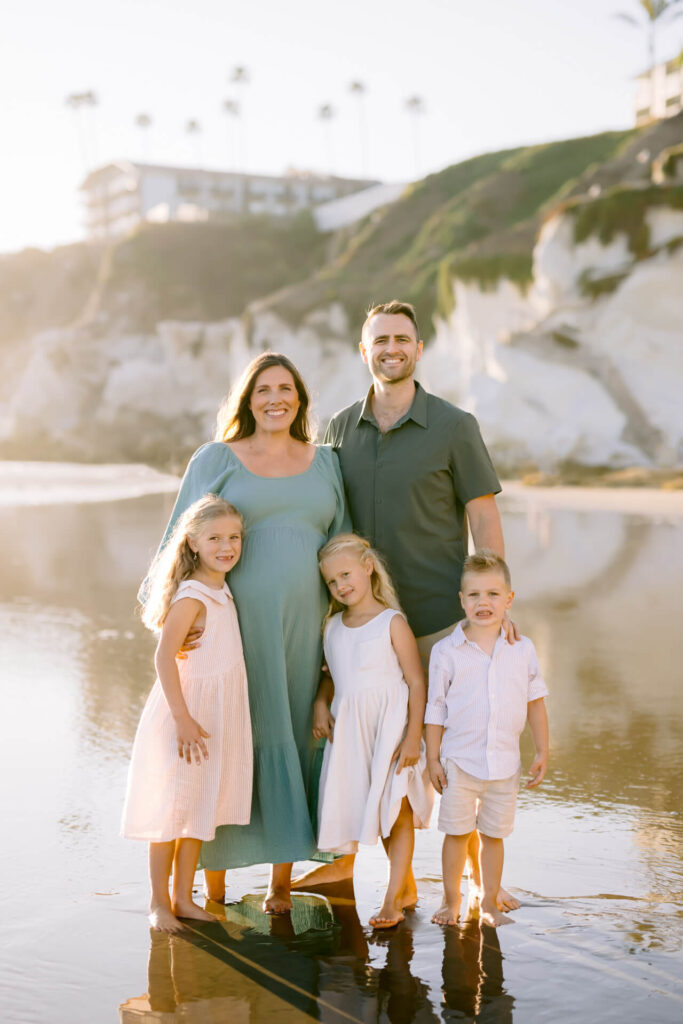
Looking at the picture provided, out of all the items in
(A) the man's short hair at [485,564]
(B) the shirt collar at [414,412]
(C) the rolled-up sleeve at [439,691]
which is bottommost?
(C) the rolled-up sleeve at [439,691]

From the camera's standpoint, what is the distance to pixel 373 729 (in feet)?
12.7

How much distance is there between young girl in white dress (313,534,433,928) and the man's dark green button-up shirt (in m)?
0.19

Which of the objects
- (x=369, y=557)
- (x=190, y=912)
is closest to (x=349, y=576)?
(x=369, y=557)

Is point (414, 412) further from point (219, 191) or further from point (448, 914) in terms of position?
point (219, 191)

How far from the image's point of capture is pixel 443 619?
4090 mm

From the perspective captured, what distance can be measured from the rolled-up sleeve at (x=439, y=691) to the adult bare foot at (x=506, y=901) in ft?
2.17

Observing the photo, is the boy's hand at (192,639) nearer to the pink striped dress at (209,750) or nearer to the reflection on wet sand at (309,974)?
the pink striped dress at (209,750)

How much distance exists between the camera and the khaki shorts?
12.2ft

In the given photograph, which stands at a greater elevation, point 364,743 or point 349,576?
point 349,576

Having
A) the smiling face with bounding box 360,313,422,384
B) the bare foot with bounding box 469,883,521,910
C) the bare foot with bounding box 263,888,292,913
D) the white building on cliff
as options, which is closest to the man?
the smiling face with bounding box 360,313,422,384

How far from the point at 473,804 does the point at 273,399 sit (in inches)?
65.9

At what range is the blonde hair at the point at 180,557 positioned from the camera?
3.84m

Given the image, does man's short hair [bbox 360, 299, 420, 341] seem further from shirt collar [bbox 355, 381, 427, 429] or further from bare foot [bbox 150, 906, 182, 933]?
bare foot [bbox 150, 906, 182, 933]

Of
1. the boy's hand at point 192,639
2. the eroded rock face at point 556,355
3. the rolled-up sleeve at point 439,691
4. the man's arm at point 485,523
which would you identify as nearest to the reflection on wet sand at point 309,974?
the rolled-up sleeve at point 439,691
